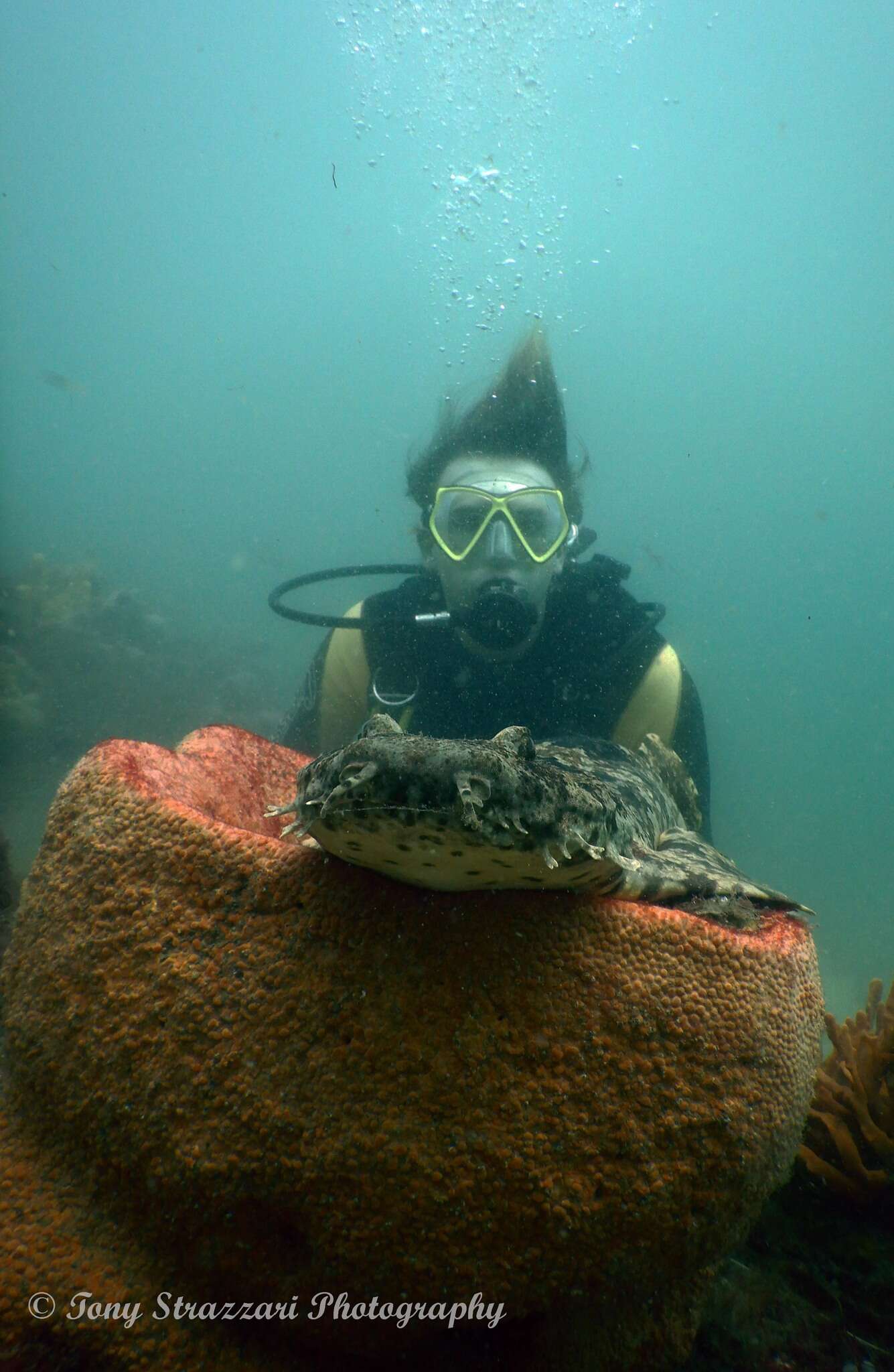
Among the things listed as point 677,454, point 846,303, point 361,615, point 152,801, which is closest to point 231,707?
point 361,615

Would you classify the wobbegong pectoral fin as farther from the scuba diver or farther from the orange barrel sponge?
the scuba diver

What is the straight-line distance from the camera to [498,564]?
5660mm

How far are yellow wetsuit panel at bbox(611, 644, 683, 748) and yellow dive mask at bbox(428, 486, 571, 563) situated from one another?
1401 millimetres

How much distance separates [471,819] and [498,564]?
4638 millimetres

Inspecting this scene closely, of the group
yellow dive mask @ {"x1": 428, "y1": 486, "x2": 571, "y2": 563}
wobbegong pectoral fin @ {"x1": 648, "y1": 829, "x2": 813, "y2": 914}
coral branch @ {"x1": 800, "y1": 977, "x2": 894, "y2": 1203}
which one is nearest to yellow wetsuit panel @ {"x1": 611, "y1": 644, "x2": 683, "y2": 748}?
yellow dive mask @ {"x1": 428, "y1": 486, "x2": 571, "y2": 563}

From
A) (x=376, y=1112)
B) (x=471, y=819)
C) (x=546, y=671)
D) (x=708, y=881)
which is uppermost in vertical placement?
(x=471, y=819)

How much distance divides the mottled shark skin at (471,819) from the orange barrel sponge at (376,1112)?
6.5 inches

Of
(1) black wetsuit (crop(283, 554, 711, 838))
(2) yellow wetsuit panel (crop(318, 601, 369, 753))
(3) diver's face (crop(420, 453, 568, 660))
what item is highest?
(3) diver's face (crop(420, 453, 568, 660))

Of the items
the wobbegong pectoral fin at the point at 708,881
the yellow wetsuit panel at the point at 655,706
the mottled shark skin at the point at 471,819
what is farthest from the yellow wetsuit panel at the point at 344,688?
the mottled shark skin at the point at 471,819

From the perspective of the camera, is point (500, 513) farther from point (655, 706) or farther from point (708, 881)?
point (708, 881)

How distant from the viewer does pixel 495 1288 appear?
154 cm

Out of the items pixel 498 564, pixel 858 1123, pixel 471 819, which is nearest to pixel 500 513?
pixel 498 564

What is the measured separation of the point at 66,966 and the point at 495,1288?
1.35 meters

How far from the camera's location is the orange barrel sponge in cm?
152
